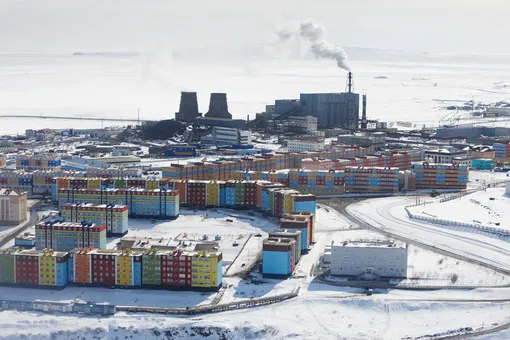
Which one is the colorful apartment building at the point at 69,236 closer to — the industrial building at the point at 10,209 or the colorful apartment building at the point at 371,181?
the industrial building at the point at 10,209

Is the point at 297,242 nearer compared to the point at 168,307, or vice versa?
the point at 168,307

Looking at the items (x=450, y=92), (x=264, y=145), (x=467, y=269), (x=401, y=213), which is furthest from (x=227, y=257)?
(x=450, y=92)

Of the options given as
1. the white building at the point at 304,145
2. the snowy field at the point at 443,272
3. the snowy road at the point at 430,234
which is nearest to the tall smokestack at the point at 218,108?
the white building at the point at 304,145

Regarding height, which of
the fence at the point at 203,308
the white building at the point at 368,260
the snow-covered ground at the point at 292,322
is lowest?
the snow-covered ground at the point at 292,322

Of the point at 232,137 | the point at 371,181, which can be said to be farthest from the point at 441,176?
the point at 232,137

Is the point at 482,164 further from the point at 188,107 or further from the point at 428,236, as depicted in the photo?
the point at 188,107

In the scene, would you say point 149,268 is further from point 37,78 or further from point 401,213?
point 37,78
